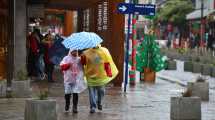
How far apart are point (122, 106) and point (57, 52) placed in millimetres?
10306

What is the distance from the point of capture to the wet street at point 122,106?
15352mm

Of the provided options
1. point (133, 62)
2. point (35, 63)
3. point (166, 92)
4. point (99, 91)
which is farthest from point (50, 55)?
point (99, 91)

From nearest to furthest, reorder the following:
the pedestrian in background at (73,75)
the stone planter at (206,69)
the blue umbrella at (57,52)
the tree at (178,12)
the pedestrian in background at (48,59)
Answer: the pedestrian in background at (73,75) → the pedestrian in background at (48,59) → the blue umbrella at (57,52) → the stone planter at (206,69) → the tree at (178,12)

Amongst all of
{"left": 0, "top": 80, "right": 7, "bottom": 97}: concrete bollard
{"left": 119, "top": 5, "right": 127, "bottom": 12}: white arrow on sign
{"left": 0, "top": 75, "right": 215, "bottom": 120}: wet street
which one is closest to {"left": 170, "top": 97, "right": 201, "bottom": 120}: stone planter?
{"left": 0, "top": 75, "right": 215, "bottom": 120}: wet street

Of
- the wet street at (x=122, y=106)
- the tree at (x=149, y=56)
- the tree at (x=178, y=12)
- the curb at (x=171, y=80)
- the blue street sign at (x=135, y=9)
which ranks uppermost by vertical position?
the tree at (x=178, y=12)

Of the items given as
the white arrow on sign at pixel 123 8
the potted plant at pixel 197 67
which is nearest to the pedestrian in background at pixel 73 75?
the white arrow on sign at pixel 123 8

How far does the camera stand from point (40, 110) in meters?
12.7

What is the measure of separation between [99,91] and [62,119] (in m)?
1.72

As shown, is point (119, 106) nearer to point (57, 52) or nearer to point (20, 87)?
point (20, 87)

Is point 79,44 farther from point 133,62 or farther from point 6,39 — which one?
point 133,62

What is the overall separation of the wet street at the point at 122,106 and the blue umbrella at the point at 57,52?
328 centimetres

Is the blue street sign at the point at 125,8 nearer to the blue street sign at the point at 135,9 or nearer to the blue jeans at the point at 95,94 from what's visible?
the blue street sign at the point at 135,9

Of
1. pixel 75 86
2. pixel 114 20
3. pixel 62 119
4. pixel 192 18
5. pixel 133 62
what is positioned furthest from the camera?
pixel 192 18

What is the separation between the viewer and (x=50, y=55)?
27.6 meters
